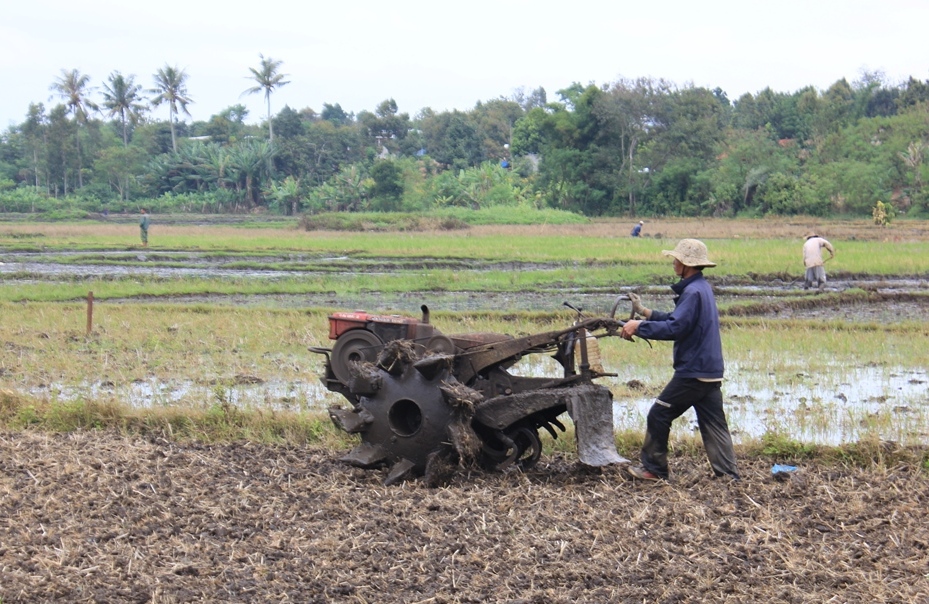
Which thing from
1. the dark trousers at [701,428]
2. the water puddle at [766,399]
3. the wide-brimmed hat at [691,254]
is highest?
the wide-brimmed hat at [691,254]

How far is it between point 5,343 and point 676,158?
3914cm

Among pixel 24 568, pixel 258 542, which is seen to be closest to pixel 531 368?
pixel 258 542

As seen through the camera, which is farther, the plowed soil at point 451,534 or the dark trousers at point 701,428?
the dark trousers at point 701,428

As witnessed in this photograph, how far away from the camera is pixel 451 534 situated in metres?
4.93

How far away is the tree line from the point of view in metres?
44.0

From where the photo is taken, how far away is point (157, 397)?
28.1 ft

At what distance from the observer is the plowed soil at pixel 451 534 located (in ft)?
13.9

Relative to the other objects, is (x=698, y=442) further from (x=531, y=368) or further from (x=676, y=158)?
(x=676, y=158)

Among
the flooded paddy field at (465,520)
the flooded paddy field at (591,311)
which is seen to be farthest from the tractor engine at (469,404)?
the flooded paddy field at (591,311)

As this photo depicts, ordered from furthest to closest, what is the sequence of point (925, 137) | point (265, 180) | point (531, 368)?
point (265, 180) < point (925, 137) < point (531, 368)

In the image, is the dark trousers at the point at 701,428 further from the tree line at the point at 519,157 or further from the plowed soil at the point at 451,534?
the tree line at the point at 519,157

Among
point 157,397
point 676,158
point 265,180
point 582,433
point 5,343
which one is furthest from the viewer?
point 265,180

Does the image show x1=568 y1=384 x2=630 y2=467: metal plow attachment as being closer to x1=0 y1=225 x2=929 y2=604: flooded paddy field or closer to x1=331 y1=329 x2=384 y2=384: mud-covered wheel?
x1=0 y1=225 x2=929 y2=604: flooded paddy field

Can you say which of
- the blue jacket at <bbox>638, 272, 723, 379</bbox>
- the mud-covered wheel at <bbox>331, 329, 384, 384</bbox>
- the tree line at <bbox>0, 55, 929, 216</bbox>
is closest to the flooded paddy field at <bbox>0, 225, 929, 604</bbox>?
the mud-covered wheel at <bbox>331, 329, 384, 384</bbox>
